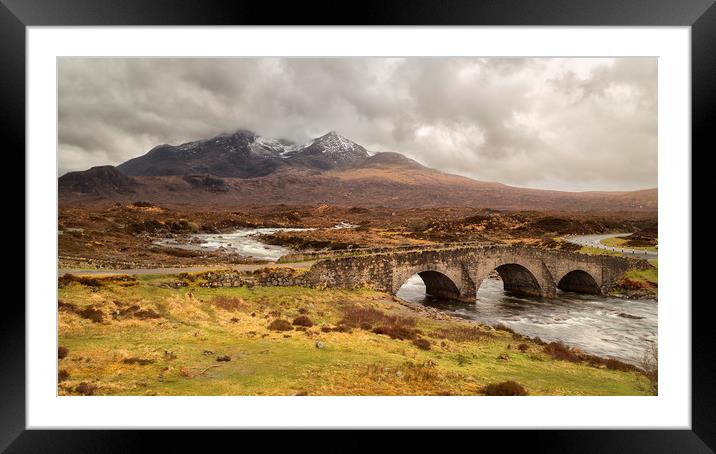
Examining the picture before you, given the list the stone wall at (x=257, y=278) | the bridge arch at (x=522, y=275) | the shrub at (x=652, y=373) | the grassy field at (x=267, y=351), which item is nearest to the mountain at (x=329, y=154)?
the stone wall at (x=257, y=278)

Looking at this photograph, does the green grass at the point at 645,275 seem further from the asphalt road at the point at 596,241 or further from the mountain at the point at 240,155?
the mountain at the point at 240,155

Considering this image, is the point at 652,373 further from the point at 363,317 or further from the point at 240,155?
the point at 240,155

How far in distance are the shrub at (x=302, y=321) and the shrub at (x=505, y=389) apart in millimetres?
5476

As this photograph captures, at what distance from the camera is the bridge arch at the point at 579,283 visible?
75.2ft

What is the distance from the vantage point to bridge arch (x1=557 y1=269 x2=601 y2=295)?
22.9 meters

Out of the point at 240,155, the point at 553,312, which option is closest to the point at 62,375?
the point at 240,155

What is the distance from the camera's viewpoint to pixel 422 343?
10.4m

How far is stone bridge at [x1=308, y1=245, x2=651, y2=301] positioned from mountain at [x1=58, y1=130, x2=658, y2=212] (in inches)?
123

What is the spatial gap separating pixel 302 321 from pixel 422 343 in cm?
379

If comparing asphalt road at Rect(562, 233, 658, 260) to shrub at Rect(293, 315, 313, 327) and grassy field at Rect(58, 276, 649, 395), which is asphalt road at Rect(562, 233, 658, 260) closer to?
grassy field at Rect(58, 276, 649, 395)

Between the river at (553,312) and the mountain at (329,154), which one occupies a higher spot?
the mountain at (329,154)
